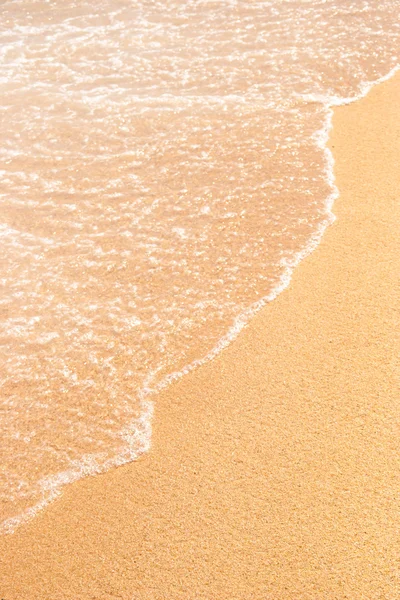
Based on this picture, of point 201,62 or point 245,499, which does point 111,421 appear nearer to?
point 245,499

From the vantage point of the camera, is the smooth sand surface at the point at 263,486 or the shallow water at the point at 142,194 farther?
the shallow water at the point at 142,194

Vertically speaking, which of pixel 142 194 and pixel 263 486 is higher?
pixel 142 194

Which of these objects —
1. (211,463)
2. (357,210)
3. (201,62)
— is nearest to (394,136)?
(357,210)

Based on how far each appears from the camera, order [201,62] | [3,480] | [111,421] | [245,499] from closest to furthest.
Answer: [245,499] < [3,480] < [111,421] < [201,62]

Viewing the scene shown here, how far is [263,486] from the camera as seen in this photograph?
109 inches

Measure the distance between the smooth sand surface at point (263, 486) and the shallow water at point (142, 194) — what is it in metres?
0.15

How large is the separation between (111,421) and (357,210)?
6.44 feet

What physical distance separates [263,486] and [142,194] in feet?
7.65

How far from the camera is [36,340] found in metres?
3.54

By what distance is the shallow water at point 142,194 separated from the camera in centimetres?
323

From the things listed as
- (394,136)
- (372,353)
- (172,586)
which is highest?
(394,136)

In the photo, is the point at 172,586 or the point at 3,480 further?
the point at 3,480

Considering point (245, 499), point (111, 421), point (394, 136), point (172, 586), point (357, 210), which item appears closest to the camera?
point (172, 586)

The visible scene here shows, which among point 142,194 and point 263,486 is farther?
point 142,194
